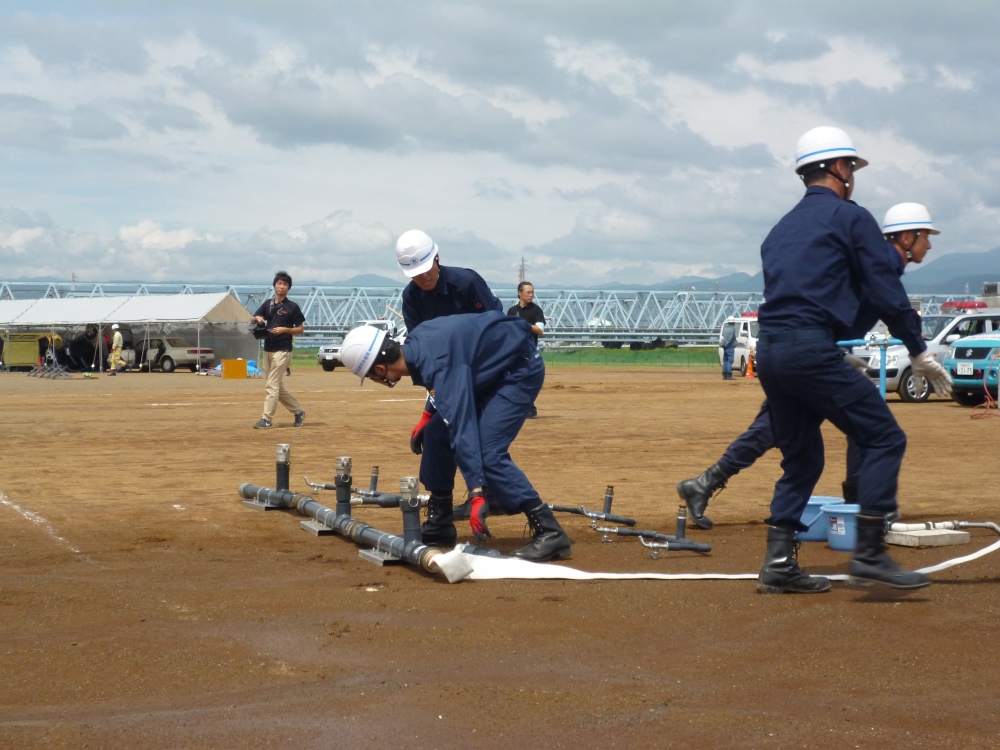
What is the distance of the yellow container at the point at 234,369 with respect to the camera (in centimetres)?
3838

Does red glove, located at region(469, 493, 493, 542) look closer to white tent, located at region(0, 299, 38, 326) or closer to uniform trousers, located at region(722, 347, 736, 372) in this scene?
uniform trousers, located at region(722, 347, 736, 372)

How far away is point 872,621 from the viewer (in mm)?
4793

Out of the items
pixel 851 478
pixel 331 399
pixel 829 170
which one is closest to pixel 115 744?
pixel 829 170

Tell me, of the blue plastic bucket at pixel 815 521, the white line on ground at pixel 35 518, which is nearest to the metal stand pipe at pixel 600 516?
the blue plastic bucket at pixel 815 521

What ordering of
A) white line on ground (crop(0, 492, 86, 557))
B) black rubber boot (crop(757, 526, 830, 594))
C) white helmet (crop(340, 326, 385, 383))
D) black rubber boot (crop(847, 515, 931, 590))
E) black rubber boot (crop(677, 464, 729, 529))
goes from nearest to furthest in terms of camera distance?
black rubber boot (crop(847, 515, 931, 590)) → black rubber boot (crop(757, 526, 830, 594)) → white helmet (crop(340, 326, 385, 383)) → white line on ground (crop(0, 492, 86, 557)) → black rubber boot (crop(677, 464, 729, 529))

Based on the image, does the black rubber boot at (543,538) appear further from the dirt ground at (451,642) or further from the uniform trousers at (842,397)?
the uniform trousers at (842,397)

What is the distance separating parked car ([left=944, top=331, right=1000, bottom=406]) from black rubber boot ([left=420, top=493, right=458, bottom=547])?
15.1 meters

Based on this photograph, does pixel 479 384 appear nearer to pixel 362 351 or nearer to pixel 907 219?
pixel 362 351

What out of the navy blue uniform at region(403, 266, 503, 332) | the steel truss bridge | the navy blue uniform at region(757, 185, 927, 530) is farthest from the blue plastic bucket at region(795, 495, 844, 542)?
the steel truss bridge

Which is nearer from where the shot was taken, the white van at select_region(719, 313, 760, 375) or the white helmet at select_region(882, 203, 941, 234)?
the white helmet at select_region(882, 203, 941, 234)

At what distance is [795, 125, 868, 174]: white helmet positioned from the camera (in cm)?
546

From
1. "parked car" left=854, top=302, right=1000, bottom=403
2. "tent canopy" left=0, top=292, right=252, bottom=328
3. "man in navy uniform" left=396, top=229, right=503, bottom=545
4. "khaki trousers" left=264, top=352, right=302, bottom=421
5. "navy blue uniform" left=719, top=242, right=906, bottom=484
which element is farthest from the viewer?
"tent canopy" left=0, top=292, right=252, bottom=328

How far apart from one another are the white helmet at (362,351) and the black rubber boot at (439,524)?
1.29 metres

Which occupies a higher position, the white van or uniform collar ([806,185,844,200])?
uniform collar ([806,185,844,200])
